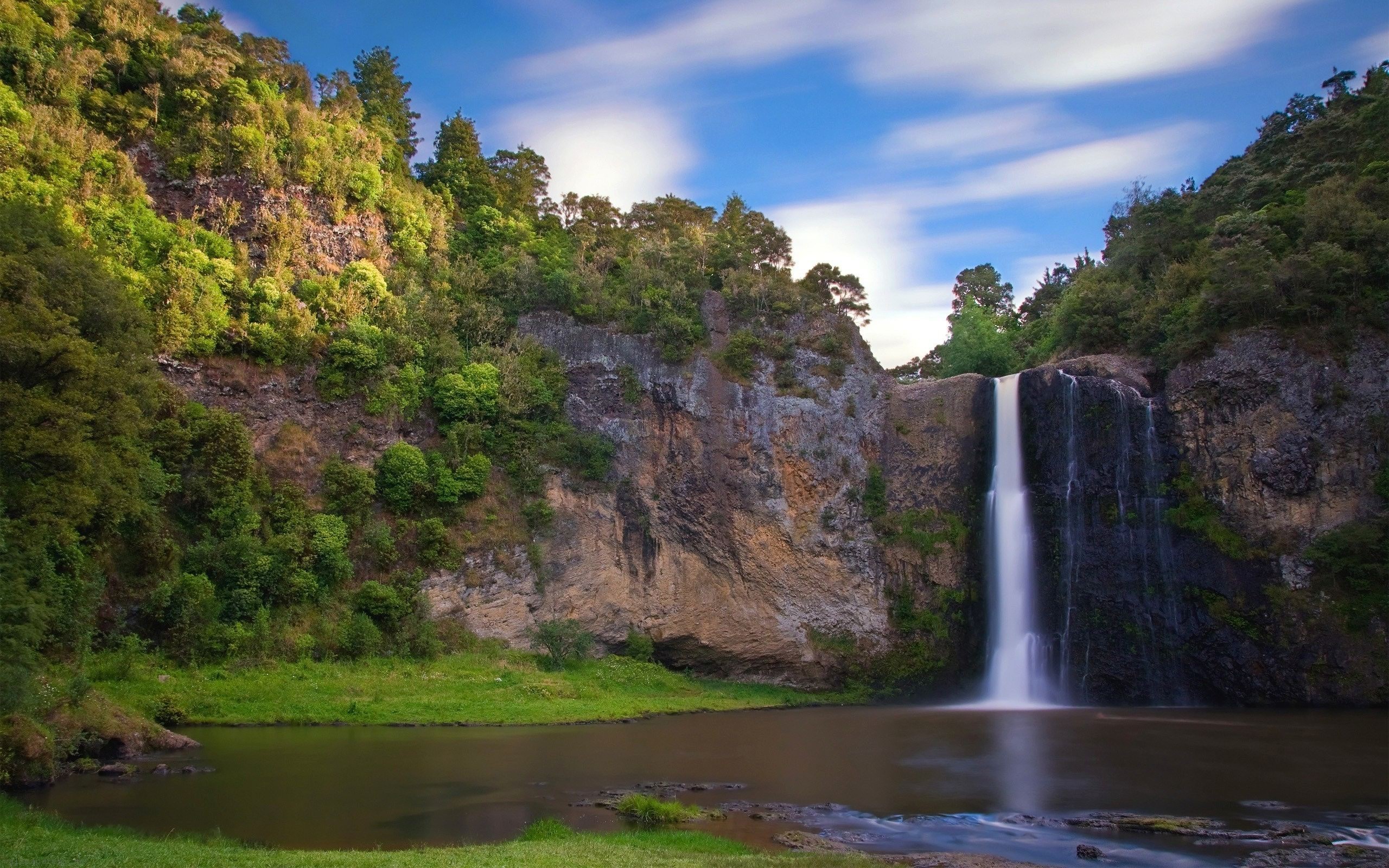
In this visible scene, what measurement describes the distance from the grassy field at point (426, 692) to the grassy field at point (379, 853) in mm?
12626

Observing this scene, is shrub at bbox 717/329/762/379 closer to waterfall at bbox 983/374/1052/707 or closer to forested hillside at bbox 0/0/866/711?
forested hillside at bbox 0/0/866/711

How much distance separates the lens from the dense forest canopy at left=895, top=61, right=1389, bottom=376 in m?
35.3

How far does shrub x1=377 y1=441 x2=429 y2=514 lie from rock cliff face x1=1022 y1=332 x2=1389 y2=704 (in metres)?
24.5

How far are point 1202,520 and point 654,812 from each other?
91.8 ft

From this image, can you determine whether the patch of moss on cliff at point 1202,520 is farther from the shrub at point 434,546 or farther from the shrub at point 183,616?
the shrub at point 183,616

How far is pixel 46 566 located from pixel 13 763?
574 centimetres

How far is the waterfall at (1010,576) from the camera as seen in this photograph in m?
35.8

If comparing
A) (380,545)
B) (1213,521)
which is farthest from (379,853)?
(1213,521)

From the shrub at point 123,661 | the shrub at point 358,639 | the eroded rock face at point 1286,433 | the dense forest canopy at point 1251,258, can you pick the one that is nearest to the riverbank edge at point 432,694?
the shrub at point 123,661

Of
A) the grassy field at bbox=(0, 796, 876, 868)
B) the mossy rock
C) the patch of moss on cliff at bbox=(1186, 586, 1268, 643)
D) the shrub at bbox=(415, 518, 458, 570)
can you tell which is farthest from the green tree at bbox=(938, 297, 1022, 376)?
the mossy rock

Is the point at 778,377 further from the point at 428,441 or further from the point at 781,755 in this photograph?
the point at 781,755

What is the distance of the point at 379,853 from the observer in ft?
37.8

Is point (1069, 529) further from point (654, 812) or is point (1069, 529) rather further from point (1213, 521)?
point (654, 812)

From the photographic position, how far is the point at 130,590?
29078 millimetres
